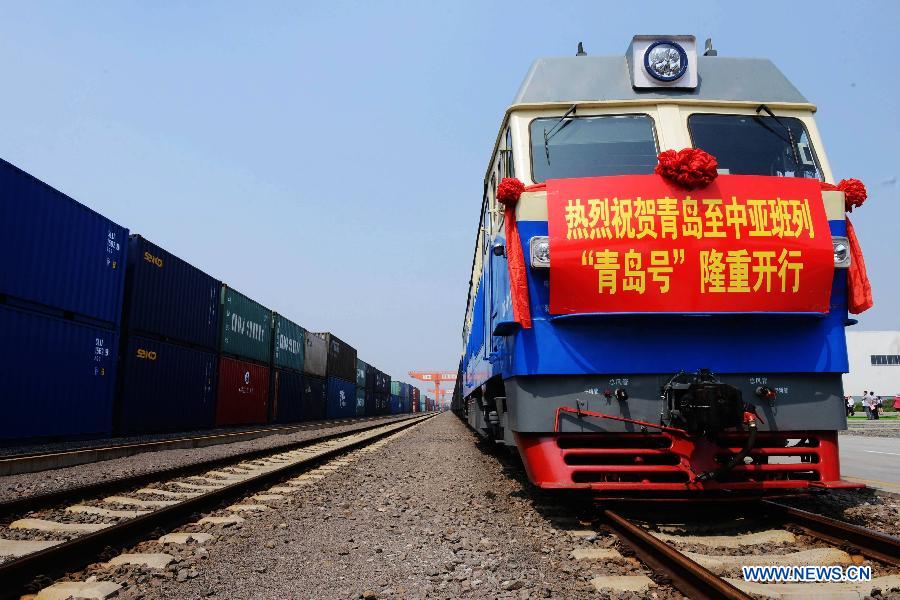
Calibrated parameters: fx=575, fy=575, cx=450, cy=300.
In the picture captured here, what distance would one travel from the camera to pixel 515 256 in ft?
15.3

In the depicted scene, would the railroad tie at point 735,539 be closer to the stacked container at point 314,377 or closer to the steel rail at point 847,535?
the steel rail at point 847,535

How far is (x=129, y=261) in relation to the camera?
1520cm

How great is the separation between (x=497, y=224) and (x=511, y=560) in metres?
3.12

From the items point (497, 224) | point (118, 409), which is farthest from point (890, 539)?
point (118, 409)

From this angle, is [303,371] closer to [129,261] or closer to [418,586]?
[129,261]

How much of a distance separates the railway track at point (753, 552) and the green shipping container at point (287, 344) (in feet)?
75.4

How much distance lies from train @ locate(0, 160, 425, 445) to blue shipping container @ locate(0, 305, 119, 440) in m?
0.02

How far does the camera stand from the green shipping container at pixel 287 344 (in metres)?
26.0

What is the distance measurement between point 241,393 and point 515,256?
64.0 feet

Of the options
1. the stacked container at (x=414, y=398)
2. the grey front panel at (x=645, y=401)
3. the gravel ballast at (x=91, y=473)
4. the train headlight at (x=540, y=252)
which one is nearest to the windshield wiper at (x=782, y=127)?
the grey front panel at (x=645, y=401)

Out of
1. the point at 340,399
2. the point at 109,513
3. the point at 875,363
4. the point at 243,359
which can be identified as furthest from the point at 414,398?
the point at 109,513

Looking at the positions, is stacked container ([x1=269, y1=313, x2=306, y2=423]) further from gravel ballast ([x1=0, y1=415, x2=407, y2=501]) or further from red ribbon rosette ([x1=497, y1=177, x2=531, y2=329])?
red ribbon rosette ([x1=497, y1=177, x2=531, y2=329])

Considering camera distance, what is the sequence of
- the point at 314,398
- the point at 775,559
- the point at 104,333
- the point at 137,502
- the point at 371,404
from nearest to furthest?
the point at 775,559 < the point at 137,502 < the point at 104,333 < the point at 314,398 < the point at 371,404

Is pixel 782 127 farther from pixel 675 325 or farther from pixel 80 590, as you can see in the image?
pixel 80 590
